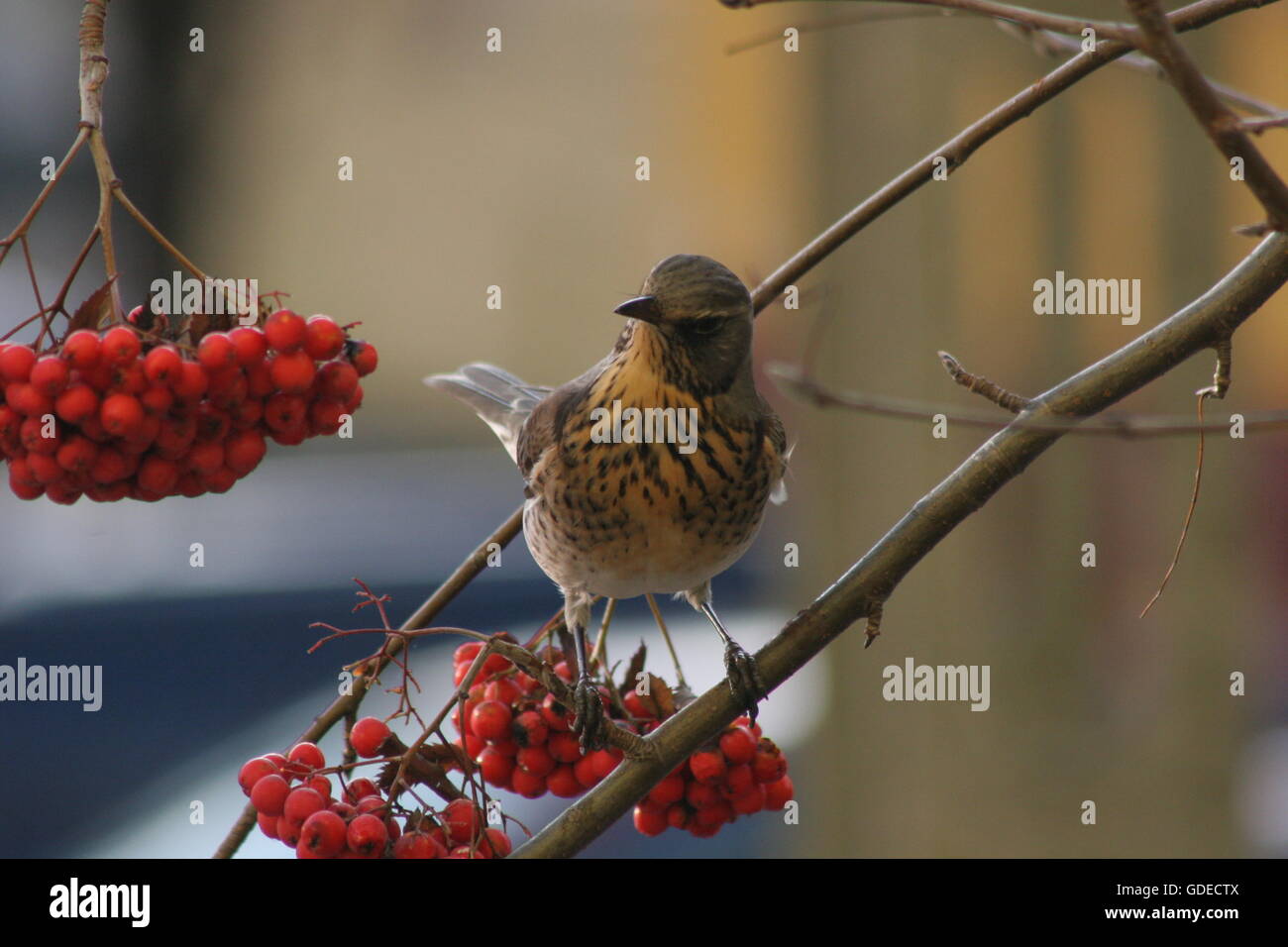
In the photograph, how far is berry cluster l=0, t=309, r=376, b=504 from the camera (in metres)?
1.24

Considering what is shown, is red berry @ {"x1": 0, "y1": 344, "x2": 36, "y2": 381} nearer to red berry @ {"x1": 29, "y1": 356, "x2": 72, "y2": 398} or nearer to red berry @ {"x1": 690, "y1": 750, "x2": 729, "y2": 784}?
red berry @ {"x1": 29, "y1": 356, "x2": 72, "y2": 398}

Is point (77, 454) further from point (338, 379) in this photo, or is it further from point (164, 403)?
point (338, 379)

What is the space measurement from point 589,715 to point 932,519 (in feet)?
1.31

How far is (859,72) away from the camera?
3781 mm

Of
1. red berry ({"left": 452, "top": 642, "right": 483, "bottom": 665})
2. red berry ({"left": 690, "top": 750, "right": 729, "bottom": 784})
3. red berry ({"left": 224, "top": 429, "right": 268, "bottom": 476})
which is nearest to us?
red berry ({"left": 224, "top": 429, "right": 268, "bottom": 476})

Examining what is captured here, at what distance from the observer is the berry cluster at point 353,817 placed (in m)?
1.28

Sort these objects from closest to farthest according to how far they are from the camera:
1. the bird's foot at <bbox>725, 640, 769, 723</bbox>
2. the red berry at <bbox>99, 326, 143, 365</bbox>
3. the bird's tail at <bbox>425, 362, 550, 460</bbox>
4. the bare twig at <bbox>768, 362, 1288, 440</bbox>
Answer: the bare twig at <bbox>768, 362, 1288, 440</bbox> < the red berry at <bbox>99, 326, 143, 365</bbox> < the bird's foot at <bbox>725, 640, 769, 723</bbox> < the bird's tail at <bbox>425, 362, 550, 460</bbox>

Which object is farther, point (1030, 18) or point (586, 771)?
point (586, 771)

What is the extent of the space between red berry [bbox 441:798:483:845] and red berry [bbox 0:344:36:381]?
55 cm

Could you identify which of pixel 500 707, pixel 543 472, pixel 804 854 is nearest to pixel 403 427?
pixel 804 854

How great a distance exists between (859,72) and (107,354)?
292 centimetres

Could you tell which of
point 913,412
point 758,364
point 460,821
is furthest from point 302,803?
point 758,364

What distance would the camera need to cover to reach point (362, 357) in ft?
4.44

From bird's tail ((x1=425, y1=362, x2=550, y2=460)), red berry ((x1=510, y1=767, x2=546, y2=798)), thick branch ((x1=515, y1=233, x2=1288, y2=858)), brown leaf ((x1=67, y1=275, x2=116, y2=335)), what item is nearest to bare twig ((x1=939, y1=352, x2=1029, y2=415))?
thick branch ((x1=515, y1=233, x2=1288, y2=858))
